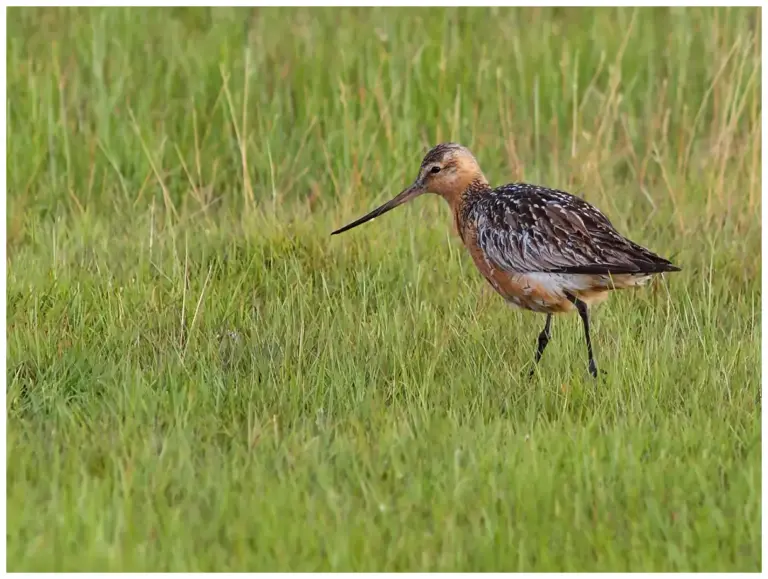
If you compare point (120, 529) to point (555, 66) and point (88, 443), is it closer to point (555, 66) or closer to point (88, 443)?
point (88, 443)

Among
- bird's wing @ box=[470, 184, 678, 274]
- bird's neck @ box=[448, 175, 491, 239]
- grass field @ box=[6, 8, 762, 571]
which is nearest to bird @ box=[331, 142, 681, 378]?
bird's wing @ box=[470, 184, 678, 274]

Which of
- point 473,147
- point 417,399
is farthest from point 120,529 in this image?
point 473,147

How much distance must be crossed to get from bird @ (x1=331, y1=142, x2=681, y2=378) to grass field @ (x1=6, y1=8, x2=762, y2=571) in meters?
0.26

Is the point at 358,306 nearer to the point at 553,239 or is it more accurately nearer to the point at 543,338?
the point at 543,338

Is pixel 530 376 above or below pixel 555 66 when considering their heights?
below

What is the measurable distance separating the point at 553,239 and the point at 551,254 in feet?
0.25

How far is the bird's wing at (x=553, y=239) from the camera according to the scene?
617cm

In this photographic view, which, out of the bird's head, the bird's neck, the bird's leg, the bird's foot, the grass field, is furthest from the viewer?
the bird's head

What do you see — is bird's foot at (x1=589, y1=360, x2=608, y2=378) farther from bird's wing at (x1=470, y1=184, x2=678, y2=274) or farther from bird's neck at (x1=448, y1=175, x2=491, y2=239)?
bird's neck at (x1=448, y1=175, x2=491, y2=239)

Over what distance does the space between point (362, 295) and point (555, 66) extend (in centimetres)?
339

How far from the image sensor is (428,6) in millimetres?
9789

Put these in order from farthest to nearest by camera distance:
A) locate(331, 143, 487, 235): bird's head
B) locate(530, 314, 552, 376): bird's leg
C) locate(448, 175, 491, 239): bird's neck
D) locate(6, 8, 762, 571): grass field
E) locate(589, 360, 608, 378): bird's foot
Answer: locate(331, 143, 487, 235): bird's head, locate(448, 175, 491, 239): bird's neck, locate(530, 314, 552, 376): bird's leg, locate(589, 360, 608, 378): bird's foot, locate(6, 8, 762, 571): grass field

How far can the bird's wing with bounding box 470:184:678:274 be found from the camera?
6168mm

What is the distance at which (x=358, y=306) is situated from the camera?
680 cm
